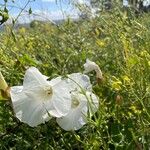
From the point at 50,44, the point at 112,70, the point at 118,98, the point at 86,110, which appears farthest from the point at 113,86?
the point at 50,44

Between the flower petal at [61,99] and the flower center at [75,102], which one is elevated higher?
the flower petal at [61,99]

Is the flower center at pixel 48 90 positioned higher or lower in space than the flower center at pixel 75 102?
higher

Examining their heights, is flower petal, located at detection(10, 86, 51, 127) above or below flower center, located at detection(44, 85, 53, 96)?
below

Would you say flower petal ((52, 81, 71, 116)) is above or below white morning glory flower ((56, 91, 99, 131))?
above

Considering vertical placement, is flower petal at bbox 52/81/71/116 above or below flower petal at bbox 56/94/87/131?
above

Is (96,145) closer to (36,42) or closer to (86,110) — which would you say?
(86,110)

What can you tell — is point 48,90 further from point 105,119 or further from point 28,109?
point 105,119
